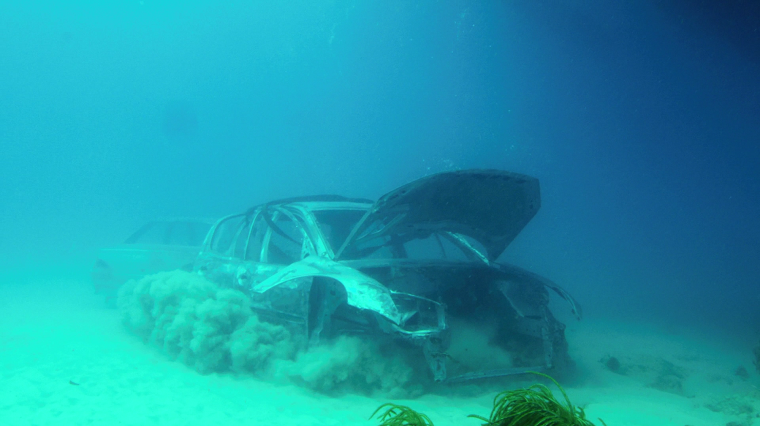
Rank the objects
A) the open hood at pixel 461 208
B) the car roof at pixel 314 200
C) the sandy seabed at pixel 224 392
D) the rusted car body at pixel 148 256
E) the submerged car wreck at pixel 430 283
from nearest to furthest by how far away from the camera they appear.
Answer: the sandy seabed at pixel 224 392, the submerged car wreck at pixel 430 283, the open hood at pixel 461 208, the car roof at pixel 314 200, the rusted car body at pixel 148 256

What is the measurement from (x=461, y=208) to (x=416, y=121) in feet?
168

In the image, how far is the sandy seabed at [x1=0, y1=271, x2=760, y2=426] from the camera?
3178mm

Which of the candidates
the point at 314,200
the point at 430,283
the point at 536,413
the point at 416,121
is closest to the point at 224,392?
the point at 430,283

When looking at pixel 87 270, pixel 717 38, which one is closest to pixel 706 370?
pixel 717 38

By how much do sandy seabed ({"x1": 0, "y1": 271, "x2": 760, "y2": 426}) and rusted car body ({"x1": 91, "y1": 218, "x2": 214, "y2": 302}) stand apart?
107 centimetres

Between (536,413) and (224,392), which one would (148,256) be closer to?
(224,392)

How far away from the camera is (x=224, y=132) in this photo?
86562 millimetres

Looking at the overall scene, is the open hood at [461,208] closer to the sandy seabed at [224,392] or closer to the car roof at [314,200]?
the car roof at [314,200]

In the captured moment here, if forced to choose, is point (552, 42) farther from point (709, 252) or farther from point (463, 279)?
point (463, 279)

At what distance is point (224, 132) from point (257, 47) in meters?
20.0

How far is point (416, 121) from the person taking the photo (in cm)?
5388

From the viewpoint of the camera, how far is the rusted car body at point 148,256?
7.21 metres

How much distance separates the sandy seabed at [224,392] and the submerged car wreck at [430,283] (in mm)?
509

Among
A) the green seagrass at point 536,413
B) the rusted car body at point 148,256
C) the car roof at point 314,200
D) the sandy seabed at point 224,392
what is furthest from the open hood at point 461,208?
the rusted car body at point 148,256
